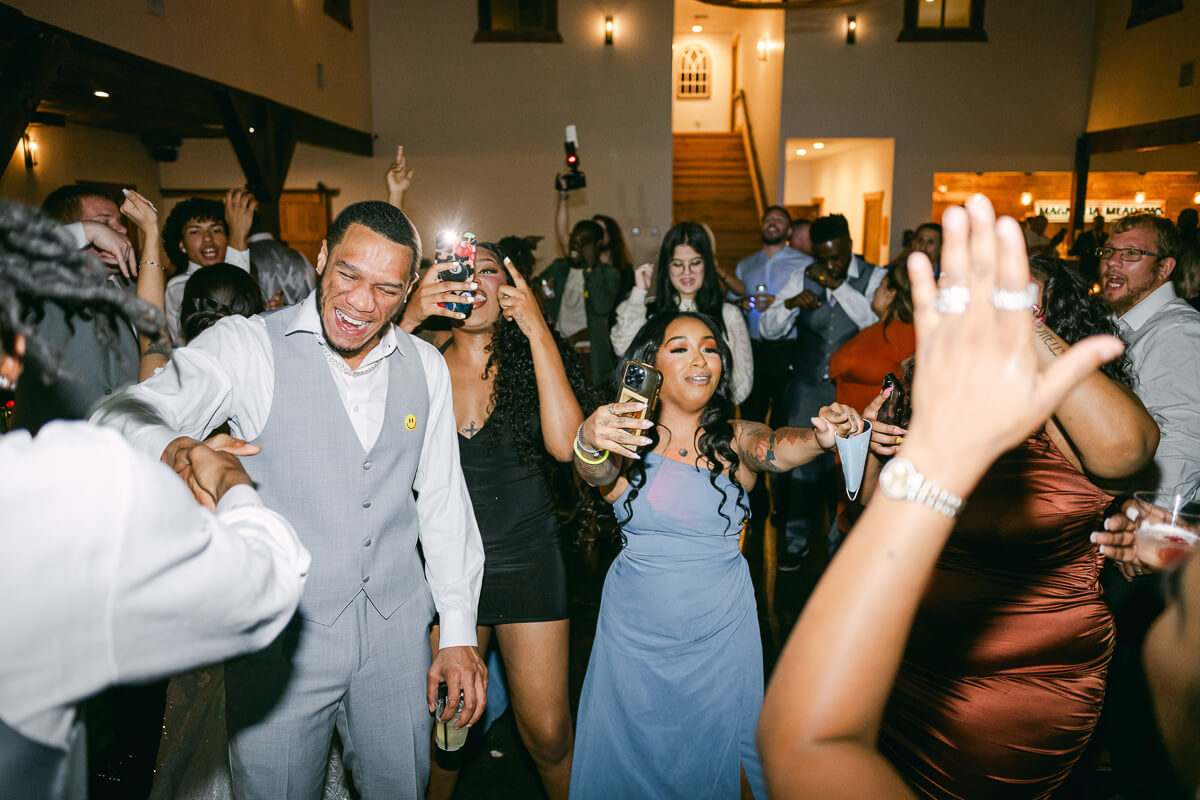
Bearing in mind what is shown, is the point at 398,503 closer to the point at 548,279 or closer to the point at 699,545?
the point at 699,545

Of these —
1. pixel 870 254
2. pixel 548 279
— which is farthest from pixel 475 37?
pixel 870 254

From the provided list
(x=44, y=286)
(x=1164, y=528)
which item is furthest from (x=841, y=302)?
(x=44, y=286)

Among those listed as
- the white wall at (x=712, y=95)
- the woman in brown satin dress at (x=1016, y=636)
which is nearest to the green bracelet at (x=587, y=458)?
the woman in brown satin dress at (x=1016, y=636)

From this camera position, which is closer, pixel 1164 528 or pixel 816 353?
A: pixel 1164 528

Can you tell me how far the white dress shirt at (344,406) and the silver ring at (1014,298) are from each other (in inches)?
46.4

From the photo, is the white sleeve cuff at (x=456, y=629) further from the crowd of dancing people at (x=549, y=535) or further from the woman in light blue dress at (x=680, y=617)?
the woman in light blue dress at (x=680, y=617)

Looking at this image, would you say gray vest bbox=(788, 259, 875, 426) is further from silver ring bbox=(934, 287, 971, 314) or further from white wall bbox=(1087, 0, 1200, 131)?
white wall bbox=(1087, 0, 1200, 131)

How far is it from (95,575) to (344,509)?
34.8 inches

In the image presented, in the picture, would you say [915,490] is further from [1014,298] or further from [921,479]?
[1014,298]

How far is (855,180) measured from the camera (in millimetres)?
11859

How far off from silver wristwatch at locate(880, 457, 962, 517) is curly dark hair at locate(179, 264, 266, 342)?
2.54 meters

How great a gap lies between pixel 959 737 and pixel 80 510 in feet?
5.56

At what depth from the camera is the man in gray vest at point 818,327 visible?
13.1 feet

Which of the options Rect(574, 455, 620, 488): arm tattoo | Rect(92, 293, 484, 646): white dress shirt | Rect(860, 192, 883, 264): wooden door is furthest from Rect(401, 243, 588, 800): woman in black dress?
→ Rect(860, 192, 883, 264): wooden door
